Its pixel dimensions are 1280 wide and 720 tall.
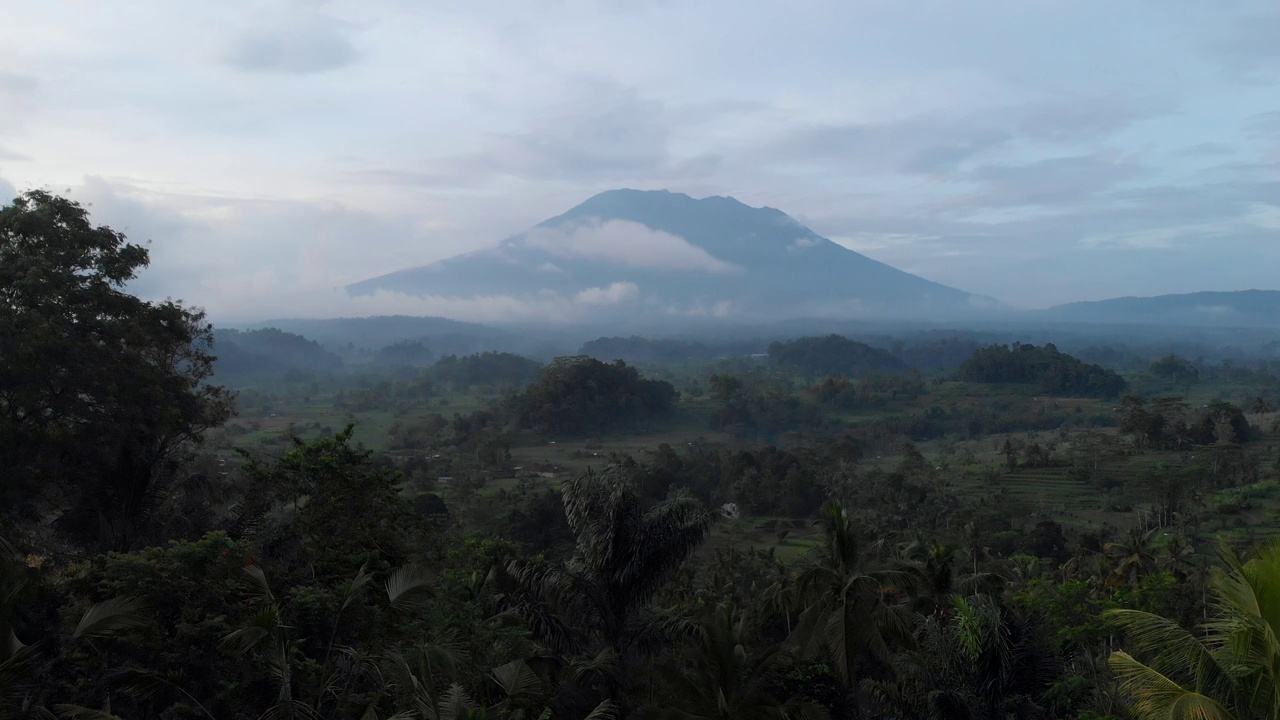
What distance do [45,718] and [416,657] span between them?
125 inches

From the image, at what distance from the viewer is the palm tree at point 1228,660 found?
6754 millimetres

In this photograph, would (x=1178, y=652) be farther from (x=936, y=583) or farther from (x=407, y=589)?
(x=407, y=589)

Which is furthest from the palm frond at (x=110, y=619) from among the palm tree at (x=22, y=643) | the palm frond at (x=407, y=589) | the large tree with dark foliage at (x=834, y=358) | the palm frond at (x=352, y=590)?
the large tree with dark foliage at (x=834, y=358)

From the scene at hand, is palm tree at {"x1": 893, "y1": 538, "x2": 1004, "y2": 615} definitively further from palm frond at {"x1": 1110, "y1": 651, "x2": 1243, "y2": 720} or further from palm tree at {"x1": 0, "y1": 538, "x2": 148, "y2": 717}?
palm tree at {"x1": 0, "y1": 538, "x2": 148, "y2": 717}

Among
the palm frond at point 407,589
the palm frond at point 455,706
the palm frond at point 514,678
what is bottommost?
the palm frond at point 514,678

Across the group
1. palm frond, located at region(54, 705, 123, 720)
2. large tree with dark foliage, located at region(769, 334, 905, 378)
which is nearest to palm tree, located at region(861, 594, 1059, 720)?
palm frond, located at region(54, 705, 123, 720)

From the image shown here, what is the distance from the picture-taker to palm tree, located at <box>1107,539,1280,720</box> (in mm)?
6754

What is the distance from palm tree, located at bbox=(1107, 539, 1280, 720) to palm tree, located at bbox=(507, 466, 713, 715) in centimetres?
595

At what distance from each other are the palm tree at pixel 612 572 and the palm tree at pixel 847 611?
87.8 inches

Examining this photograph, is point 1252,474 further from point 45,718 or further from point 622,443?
point 45,718

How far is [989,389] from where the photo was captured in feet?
281

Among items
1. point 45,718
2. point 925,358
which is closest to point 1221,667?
point 45,718

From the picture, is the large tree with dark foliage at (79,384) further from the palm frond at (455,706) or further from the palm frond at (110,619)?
the palm frond at (455,706)

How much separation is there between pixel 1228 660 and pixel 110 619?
9557 mm
